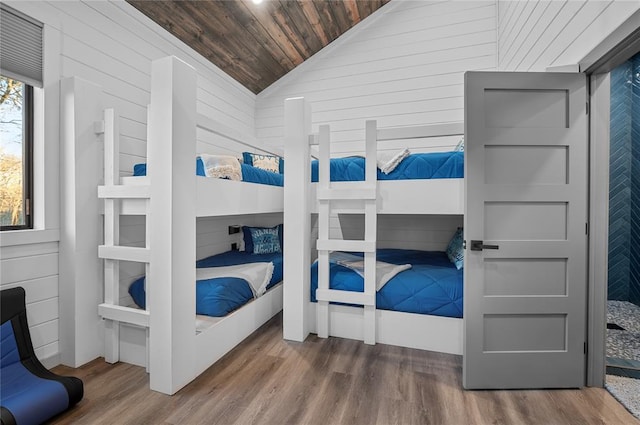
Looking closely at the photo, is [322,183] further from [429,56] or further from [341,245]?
[429,56]

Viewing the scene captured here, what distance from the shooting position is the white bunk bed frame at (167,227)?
1.66 m

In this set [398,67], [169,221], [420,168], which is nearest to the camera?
[169,221]

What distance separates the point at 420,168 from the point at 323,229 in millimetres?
833

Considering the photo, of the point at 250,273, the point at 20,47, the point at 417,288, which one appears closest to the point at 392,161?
the point at 417,288

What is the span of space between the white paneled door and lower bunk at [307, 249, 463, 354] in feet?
1.22

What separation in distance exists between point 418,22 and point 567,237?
290cm

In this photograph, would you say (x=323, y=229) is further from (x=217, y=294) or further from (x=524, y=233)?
(x=524, y=233)

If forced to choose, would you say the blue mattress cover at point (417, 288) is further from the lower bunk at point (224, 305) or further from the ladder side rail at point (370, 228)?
the lower bunk at point (224, 305)

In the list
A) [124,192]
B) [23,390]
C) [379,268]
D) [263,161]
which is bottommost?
[23,390]

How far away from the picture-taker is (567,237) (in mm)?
1763

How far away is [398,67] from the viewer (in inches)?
142

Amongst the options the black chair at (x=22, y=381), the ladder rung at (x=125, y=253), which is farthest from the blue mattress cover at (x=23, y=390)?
the ladder rung at (x=125, y=253)

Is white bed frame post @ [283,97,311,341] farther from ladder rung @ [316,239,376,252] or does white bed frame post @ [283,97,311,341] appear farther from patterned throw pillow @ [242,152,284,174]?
patterned throw pillow @ [242,152,284,174]

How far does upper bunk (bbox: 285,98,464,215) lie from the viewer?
212cm
